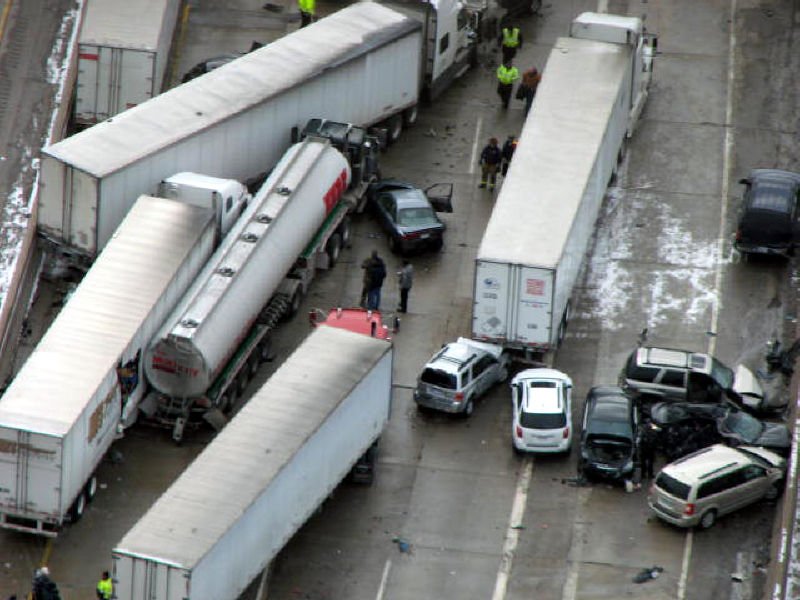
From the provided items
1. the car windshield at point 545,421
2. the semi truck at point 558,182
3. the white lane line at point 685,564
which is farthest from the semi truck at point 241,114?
the white lane line at point 685,564

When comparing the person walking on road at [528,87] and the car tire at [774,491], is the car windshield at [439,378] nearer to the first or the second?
the car tire at [774,491]

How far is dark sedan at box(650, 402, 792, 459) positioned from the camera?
47594 millimetres

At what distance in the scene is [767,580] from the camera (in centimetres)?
4419

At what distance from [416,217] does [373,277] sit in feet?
11.7

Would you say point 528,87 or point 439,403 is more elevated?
point 528,87

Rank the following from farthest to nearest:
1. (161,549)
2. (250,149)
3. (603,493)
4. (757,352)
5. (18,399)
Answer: (250,149), (757,352), (603,493), (18,399), (161,549)

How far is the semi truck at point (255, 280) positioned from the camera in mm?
47188

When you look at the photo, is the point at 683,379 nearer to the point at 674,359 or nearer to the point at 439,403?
the point at 674,359

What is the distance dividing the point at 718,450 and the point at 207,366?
11.2 m

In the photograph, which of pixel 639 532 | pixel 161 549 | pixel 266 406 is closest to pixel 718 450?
pixel 639 532

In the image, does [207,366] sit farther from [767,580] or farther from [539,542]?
[767,580]

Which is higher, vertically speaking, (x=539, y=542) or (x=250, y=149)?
(x=250, y=149)

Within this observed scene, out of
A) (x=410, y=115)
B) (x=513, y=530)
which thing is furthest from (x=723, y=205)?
(x=513, y=530)

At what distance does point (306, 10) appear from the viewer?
65250mm
